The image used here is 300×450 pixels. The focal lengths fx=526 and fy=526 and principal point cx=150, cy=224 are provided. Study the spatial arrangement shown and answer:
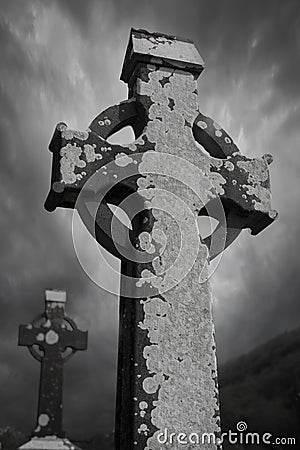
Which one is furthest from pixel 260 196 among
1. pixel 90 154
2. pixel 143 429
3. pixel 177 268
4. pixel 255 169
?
pixel 143 429

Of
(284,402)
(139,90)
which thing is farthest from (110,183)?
(284,402)

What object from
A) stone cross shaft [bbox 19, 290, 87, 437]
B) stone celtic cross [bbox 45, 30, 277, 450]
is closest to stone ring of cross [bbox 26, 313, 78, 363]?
stone cross shaft [bbox 19, 290, 87, 437]

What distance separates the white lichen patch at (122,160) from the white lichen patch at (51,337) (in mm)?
5507

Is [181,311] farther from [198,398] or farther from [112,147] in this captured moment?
[112,147]

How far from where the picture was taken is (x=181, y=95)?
3840mm

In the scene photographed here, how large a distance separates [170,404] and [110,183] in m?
1.37

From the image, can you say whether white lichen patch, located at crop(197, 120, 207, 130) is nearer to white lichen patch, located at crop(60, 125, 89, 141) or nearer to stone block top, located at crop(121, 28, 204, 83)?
stone block top, located at crop(121, 28, 204, 83)

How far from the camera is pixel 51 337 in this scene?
8312 millimetres

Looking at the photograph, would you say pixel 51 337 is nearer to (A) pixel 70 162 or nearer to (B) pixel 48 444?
(B) pixel 48 444

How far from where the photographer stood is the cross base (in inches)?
284

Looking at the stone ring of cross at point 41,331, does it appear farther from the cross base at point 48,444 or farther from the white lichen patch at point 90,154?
the white lichen patch at point 90,154

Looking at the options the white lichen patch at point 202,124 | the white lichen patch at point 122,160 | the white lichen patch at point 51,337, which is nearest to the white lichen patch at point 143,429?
the white lichen patch at point 122,160

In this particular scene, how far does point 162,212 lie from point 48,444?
17.2 feet

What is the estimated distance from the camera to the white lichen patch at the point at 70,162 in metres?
3.24
